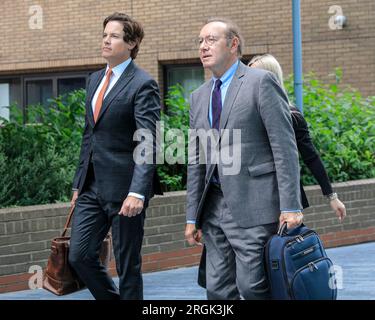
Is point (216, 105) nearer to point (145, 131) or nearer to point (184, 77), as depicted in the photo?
point (145, 131)

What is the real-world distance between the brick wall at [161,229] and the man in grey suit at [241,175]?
3.33 metres

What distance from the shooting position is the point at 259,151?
5.13 m

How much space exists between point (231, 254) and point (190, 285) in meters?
3.51

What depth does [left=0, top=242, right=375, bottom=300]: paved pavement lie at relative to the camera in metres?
8.03

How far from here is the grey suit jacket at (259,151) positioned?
5039 millimetres

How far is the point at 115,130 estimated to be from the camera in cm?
583

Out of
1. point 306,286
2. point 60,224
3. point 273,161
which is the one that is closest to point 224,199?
point 273,161

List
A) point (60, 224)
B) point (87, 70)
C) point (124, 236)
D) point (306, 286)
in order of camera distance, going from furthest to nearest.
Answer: point (87, 70), point (60, 224), point (124, 236), point (306, 286)

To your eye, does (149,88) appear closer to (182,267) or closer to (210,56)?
(210,56)

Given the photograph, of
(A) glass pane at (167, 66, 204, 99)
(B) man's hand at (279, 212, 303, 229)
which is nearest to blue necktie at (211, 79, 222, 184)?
(B) man's hand at (279, 212, 303, 229)

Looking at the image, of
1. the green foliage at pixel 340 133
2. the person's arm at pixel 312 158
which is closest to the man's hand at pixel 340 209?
the person's arm at pixel 312 158

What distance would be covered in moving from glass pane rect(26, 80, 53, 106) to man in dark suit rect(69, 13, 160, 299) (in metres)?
13.5

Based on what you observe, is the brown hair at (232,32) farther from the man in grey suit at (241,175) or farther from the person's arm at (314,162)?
the person's arm at (314,162)
